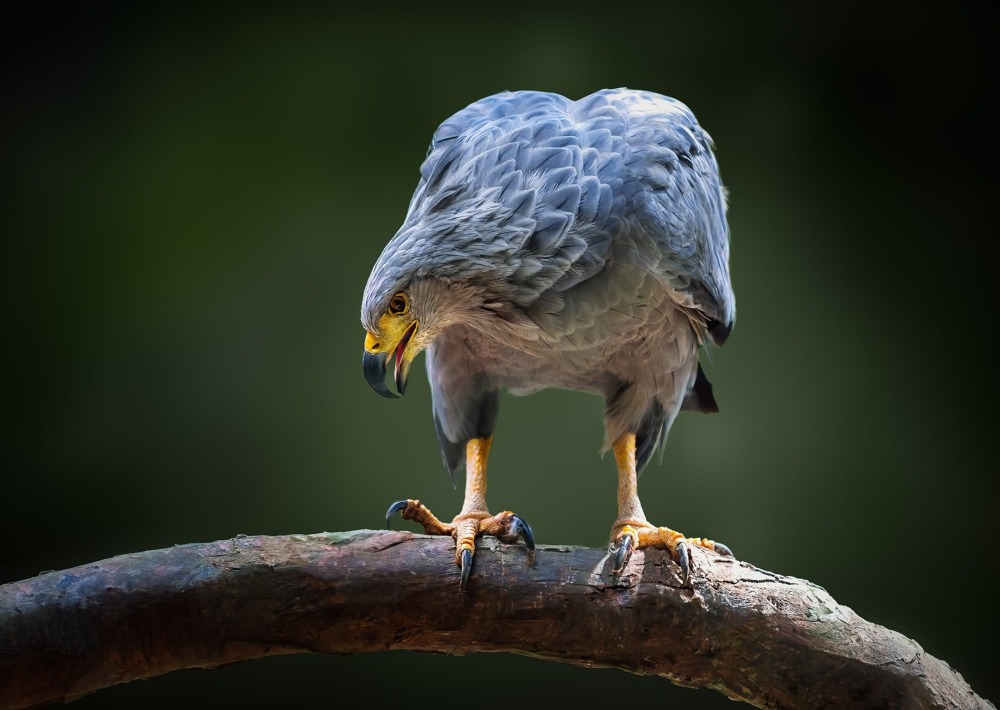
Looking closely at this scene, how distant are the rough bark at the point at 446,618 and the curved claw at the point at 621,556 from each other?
0.02 meters

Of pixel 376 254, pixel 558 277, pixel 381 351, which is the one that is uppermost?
pixel 558 277

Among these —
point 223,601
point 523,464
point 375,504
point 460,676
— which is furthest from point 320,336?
point 223,601

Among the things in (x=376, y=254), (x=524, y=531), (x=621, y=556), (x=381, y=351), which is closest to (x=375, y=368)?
(x=381, y=351)

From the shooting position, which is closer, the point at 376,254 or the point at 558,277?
the point at 558,277

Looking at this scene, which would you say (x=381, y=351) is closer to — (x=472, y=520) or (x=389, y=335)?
(x=389, y=335)

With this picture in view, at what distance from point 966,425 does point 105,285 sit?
14.0 feet

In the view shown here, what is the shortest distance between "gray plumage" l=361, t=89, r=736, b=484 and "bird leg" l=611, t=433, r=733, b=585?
0.09 meters

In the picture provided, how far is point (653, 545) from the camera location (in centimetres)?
287

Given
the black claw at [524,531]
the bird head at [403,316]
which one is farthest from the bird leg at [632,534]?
the bird head at [403,316]

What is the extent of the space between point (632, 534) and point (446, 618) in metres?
0.66

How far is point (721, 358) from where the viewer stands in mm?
4887

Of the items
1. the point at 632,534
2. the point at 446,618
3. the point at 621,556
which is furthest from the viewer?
the point at 632,534

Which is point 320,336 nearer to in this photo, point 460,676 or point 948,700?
point 460,676

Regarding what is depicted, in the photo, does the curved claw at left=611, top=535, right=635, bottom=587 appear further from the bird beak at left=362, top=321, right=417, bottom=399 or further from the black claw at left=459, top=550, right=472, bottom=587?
the bird beak at left=362, top=321, right=417, bottom=399
